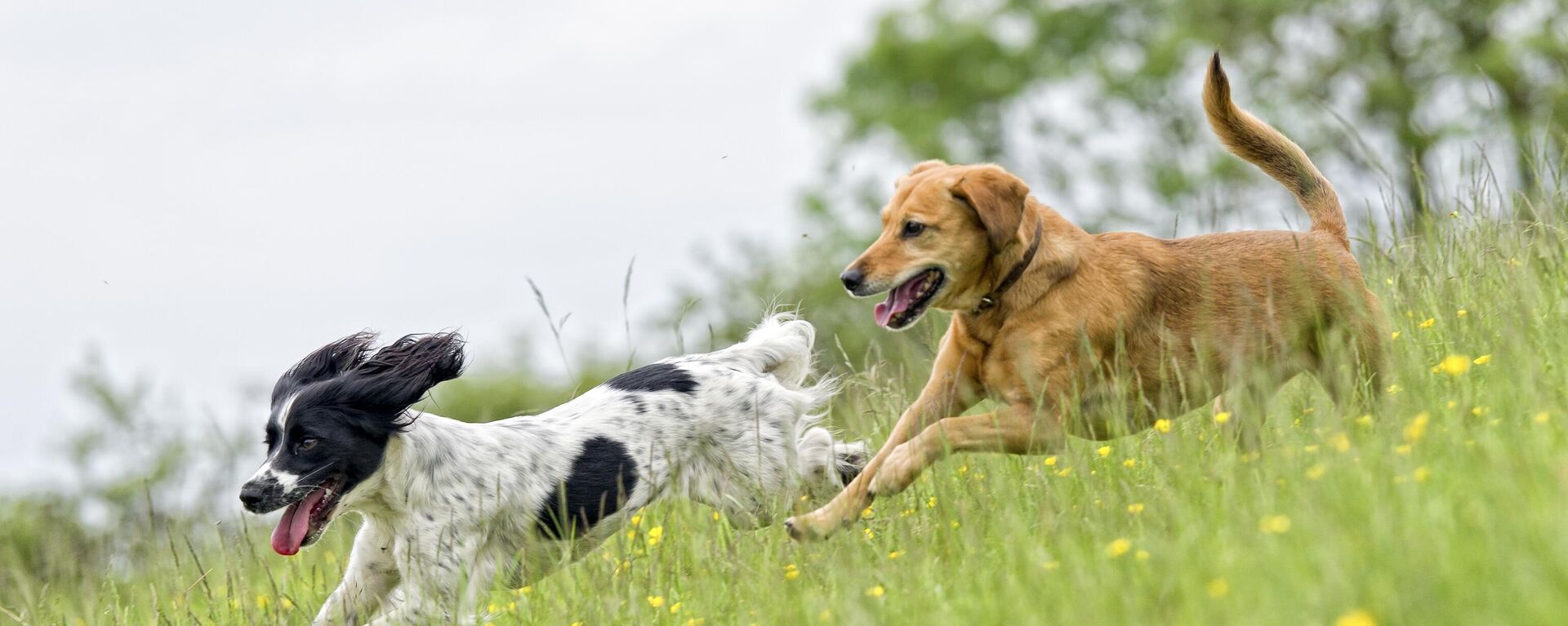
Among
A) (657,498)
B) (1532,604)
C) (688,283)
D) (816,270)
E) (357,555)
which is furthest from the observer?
(816,270)

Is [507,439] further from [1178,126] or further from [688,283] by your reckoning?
[1178,126]

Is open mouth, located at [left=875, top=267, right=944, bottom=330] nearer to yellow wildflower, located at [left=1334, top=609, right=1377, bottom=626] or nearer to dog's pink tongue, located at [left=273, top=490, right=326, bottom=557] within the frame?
dog's pink tongue, located at [left=273, top=490, right=326, bottom=557]

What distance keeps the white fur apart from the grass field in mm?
194

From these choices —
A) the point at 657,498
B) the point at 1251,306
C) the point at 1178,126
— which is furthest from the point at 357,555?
the point at 1178,126

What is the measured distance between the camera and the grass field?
9.39 ft

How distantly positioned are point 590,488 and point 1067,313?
79.8 inches

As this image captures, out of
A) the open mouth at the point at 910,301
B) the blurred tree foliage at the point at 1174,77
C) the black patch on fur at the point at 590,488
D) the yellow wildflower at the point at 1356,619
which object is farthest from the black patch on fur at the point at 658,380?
the blurred tree foliage at the point at 1174,77

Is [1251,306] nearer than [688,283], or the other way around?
[1251,306]

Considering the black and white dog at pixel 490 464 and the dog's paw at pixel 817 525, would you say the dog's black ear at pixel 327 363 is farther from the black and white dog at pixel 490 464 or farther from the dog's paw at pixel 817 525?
the dog's paw at pixel 817 525

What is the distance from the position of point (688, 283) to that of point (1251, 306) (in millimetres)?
17903

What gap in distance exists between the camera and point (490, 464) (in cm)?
564

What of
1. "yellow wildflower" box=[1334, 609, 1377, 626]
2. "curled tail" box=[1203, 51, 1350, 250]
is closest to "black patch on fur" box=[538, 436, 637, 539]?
"curled tail" box=[1203, 51, 1350, 250]

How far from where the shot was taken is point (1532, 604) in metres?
2.58

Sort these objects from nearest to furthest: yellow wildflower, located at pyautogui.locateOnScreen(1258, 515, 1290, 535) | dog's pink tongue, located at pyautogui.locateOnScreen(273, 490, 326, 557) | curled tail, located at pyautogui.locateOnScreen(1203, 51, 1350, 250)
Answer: yellow wildflower, located at pyautogui.locateOnScreen(1258, 515, 1290, 535), dog's pink tongue, located at pyautogui.locateOnScreen(273, 490, 326, 557), curled tail, located at pyautogui.locateOnScreen(1203, 51, 1350, 250)
